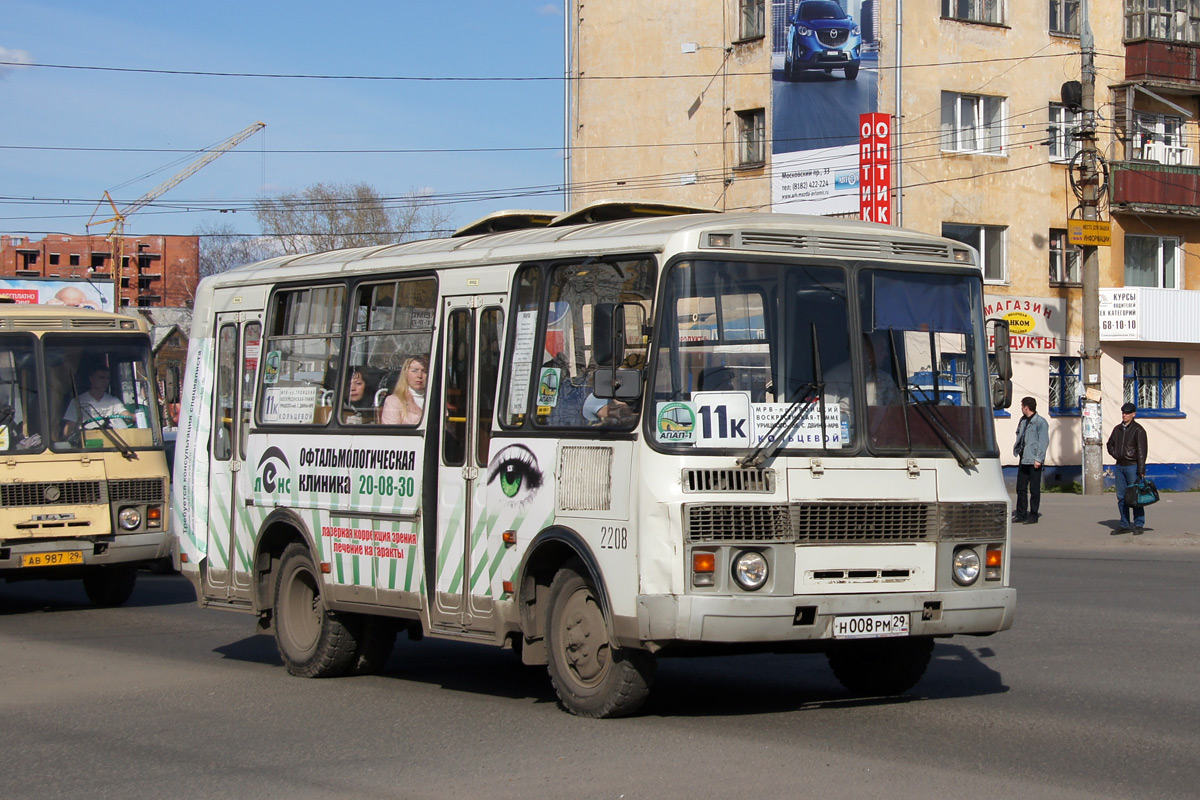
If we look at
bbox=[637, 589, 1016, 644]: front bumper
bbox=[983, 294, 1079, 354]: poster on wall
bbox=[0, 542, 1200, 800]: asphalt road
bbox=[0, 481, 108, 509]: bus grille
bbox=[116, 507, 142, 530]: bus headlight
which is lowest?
bbox=[0, 542, 1200, 800]: asphalt road

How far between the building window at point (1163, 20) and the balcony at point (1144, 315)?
649 cm

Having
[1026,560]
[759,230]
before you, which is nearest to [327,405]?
[759,230]

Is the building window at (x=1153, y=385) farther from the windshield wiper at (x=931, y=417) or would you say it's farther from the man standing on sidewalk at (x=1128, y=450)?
the windshield wiper at (x=931, y=417)

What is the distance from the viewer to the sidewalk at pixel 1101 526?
72.1ft

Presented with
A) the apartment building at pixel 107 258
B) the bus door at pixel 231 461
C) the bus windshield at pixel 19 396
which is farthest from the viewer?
the apartment building at pixel 107 258

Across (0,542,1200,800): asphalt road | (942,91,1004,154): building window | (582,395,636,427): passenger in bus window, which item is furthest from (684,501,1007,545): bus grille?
(942,91,1004,154): building window

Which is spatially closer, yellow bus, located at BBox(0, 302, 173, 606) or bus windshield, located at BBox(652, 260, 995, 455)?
bus windshield, located at BBox(652, 260, 995, 455)

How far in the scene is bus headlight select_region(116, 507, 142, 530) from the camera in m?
15.8

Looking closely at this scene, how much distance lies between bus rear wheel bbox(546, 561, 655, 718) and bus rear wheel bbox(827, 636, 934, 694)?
4.74 feet

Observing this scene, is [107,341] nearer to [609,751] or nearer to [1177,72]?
[609,751]

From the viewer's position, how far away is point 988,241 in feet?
125

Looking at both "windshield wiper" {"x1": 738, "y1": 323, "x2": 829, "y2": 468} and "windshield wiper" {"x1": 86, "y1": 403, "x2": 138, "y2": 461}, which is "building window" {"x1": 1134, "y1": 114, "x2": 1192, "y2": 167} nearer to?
"windshield wiper" {"x1": 86, "y1": 403, "x2": 138, "y2": 461}

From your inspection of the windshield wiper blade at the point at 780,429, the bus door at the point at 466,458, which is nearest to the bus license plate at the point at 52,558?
the bus door at the point at 466,458

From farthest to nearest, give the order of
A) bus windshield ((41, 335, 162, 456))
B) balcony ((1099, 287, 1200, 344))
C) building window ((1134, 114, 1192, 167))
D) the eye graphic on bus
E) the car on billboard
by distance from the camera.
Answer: building window ((1134, 114, 1192, 167))
balcony ((1099, 287, 1200, 344))
the car on billboard
bus windshield ((41, 335, 162, 456))
the eye graphic on bus
